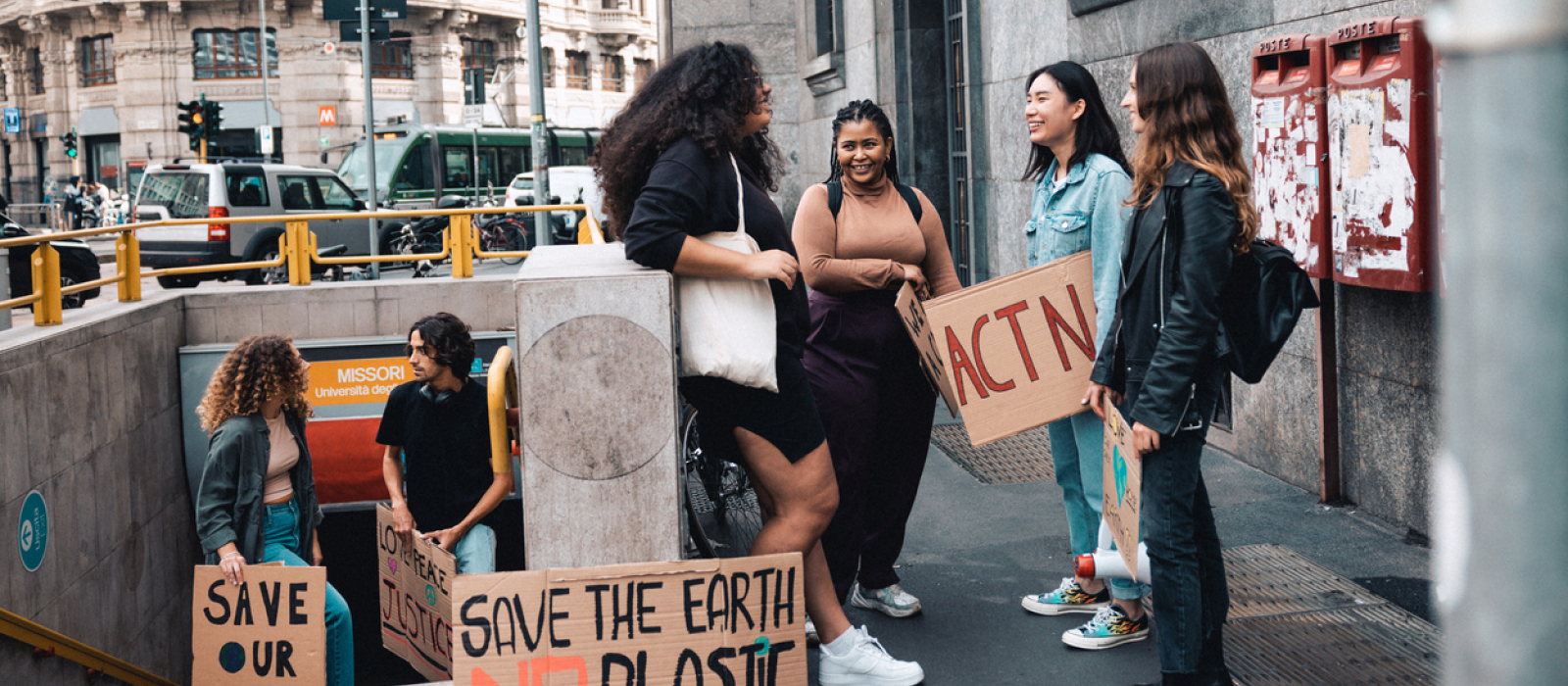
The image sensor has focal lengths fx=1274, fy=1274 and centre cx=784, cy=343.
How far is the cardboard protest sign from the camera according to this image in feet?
11.1

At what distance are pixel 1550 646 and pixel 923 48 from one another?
11.5 m

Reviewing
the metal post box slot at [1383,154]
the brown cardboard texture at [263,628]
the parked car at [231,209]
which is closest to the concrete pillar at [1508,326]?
the metal post box slot at [1383,154]

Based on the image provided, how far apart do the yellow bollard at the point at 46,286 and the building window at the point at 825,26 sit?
34.1 feet

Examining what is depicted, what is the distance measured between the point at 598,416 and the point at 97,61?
55.0 m

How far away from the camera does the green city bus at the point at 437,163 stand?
99.0 ft

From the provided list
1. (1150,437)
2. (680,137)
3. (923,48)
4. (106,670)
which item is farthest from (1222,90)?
(923,48)

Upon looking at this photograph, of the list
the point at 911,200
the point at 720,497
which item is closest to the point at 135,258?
the point at 720,497

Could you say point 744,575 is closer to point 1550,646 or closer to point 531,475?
point 531,475

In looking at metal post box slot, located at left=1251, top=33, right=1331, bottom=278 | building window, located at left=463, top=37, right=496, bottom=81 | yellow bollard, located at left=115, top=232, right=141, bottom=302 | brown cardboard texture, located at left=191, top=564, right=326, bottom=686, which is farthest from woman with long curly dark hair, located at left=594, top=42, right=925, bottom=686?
building window, located at left=463, top=37, right=496, bottom=81

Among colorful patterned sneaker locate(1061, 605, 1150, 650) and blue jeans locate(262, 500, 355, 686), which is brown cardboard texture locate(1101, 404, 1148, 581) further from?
blue jeans locate(262, 500, 355, 686)

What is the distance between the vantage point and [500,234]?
2545 centimetres

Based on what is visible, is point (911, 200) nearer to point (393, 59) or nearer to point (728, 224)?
point (728, 224)

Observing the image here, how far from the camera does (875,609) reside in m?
4.63

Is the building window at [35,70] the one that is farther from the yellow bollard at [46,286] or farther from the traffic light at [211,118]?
the yellow bollard at [46,286]
